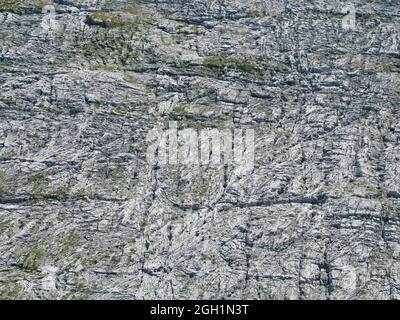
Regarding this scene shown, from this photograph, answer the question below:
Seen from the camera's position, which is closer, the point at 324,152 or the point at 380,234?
the point at 380,234

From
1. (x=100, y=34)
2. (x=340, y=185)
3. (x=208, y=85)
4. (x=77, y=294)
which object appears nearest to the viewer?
(x=77, y=294)

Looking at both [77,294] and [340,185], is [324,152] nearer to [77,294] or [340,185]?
[340,185]

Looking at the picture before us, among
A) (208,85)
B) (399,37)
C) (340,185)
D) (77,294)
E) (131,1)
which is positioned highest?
(131,1)

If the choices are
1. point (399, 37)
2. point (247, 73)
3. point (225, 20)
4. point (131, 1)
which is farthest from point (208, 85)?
point (399, 37)

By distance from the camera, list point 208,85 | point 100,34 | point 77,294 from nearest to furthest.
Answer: point 77,294
point 208,85
point 100,34

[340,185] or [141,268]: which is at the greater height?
[340,185]

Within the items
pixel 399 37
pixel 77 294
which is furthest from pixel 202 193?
pixel 399 37
